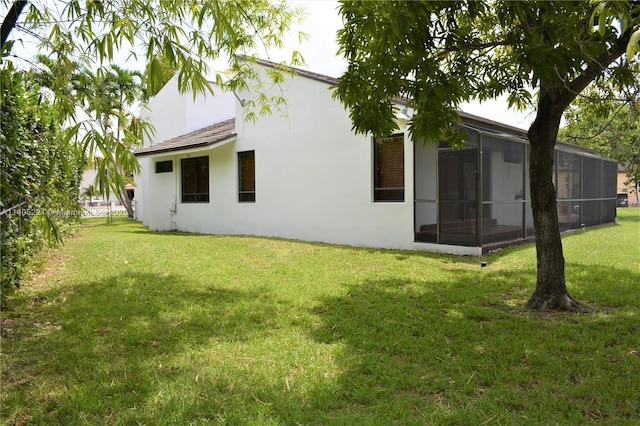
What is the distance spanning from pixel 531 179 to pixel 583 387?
122 inches

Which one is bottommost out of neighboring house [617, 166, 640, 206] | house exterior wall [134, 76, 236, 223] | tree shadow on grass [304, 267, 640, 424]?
tree shadow on grass [304, 267, 640, 424]

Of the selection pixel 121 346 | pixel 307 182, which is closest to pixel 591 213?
pixel 307 182

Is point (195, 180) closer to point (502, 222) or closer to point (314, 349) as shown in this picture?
point (502, 222)

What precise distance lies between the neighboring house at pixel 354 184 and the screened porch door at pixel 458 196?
0.02 metres

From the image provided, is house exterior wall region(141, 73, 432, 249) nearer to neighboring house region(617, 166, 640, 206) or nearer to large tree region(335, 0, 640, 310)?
large tree region(335, 0, 640, 310)

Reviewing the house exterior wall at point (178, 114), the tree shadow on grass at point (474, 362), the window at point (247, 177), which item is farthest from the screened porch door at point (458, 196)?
the house exterior wall at point (178, 114)

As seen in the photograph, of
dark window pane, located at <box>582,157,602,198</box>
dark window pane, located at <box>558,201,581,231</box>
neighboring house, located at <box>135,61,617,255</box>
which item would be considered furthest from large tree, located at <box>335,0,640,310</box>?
dark window pane, located at <box>582,157,602,198</box>

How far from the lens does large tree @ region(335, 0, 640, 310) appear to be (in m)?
4.26

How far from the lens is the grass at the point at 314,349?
3.01 metres

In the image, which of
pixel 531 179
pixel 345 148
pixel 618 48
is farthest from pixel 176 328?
pixel 345 148

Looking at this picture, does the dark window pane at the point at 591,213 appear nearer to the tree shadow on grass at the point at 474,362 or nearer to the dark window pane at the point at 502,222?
the dark window pane at the point at 502,222

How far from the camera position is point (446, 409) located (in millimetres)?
3014

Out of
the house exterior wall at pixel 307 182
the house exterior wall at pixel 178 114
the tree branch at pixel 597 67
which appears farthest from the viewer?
the house exterior wall at pixel 178 114

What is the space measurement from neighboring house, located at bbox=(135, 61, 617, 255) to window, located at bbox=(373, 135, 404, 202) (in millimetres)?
26
